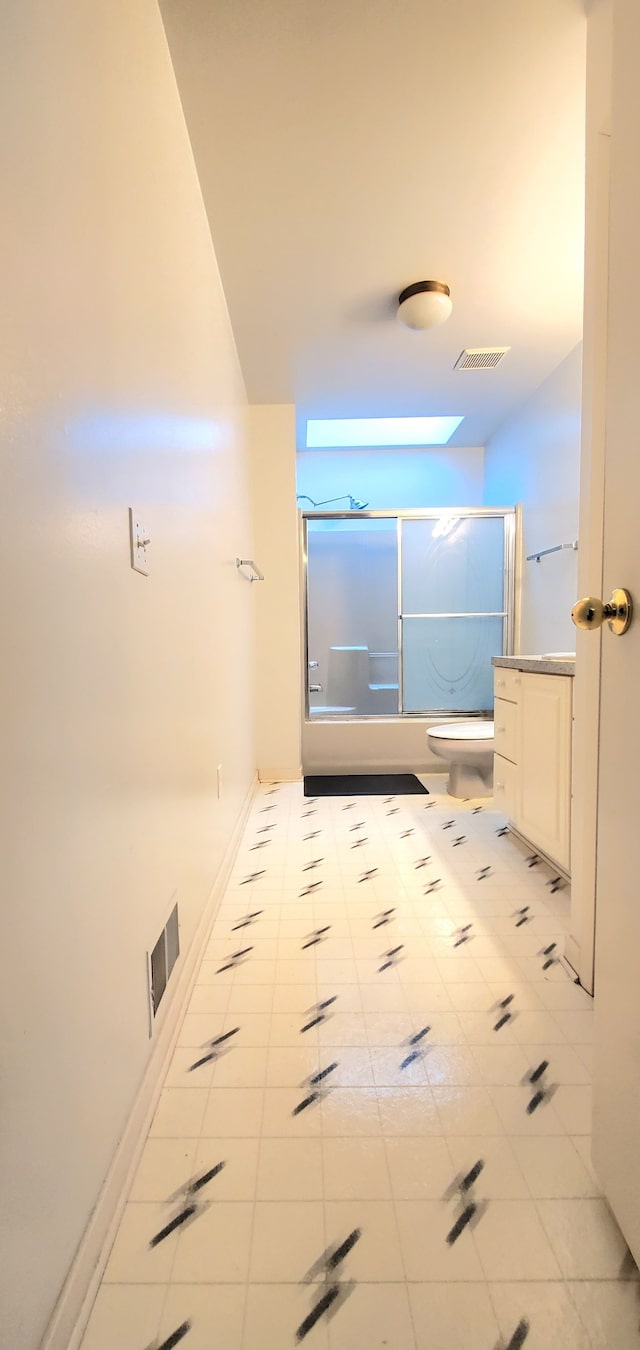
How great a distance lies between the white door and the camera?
0.65m

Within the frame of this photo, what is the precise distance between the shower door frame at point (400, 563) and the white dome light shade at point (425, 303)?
4.57 ft

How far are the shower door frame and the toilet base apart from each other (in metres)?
0.76

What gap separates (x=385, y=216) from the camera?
1.68 m

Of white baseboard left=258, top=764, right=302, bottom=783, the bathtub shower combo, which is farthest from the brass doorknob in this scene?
white baseboard left=258, top=764, right=302, bottom=783

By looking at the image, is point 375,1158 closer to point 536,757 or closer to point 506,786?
point 536,757

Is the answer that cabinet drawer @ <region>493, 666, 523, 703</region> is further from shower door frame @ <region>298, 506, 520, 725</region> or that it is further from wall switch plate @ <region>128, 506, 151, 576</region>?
wall switch plate @ <region>128, 506, 151, 576</region>

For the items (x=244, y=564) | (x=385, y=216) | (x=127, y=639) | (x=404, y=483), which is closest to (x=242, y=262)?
(x=385, y=216)

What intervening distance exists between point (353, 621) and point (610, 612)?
11.1ft

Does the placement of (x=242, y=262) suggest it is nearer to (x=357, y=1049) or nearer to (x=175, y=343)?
(x=175, y=343)

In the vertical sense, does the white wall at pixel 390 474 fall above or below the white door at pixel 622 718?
above

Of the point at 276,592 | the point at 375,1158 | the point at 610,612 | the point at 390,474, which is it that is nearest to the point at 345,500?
the point at 390,474

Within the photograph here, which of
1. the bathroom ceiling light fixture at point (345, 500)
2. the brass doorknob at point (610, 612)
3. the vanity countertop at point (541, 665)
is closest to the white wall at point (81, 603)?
the brass doorknob at point (610, 612)

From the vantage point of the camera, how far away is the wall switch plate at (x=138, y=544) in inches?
35.0

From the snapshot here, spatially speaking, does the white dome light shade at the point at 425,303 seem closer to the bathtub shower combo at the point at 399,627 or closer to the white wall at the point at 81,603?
the white wall at the point at 81,603
